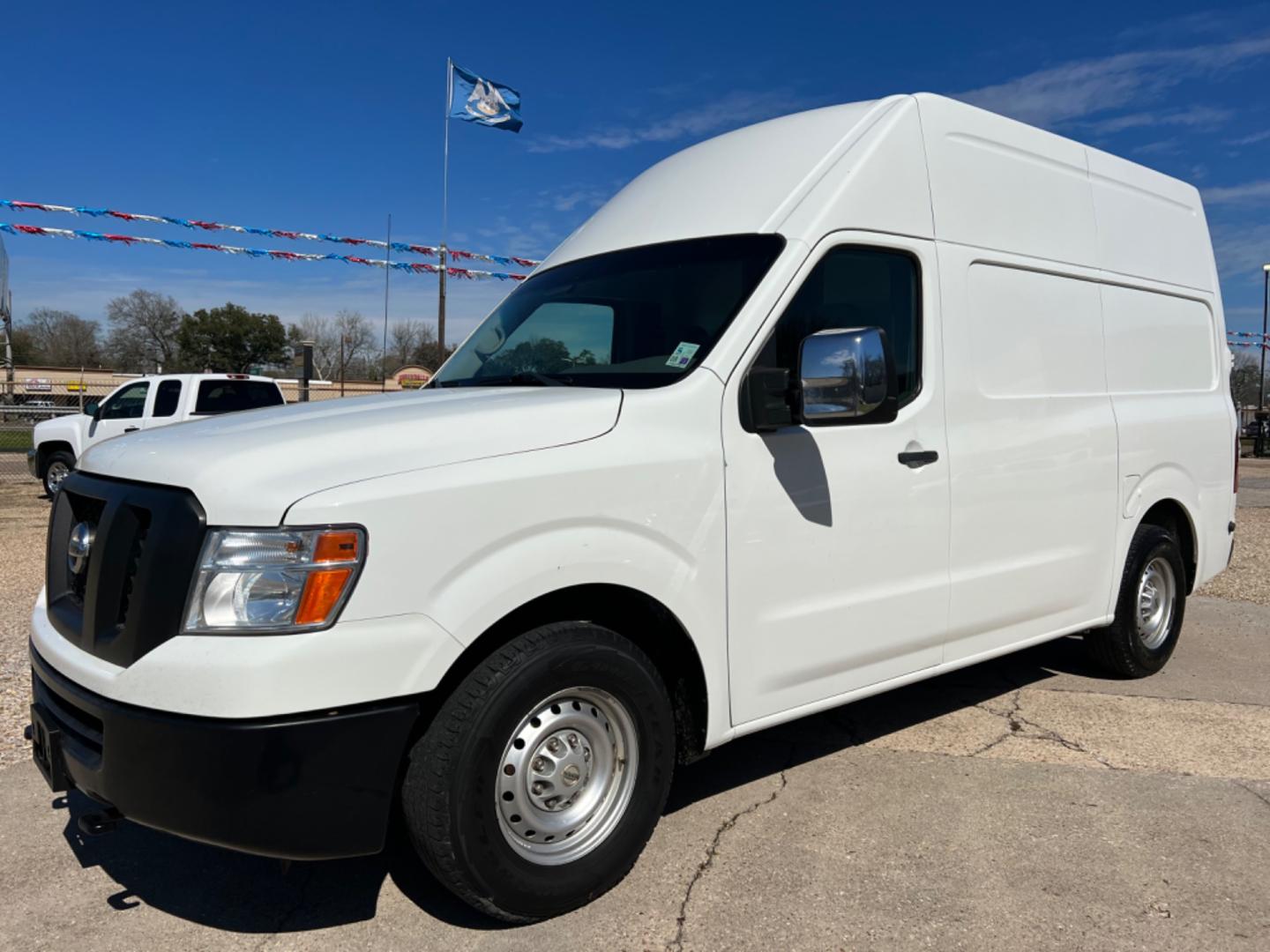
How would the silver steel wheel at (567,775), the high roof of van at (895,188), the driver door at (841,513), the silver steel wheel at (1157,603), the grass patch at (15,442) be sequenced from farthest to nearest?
the grass patch at (15,442) → the silver steel wheel at (1157,603) → the high roof of van at (895,188) → the driver door at (841,513) → the silver steel wheel at (567,775)

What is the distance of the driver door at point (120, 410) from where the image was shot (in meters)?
13.6

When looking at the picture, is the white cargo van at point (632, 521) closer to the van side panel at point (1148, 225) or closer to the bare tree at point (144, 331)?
the van side panel at point (1148, 225)

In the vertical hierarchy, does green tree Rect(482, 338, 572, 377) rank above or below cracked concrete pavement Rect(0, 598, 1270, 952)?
above

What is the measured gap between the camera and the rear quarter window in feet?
44.5

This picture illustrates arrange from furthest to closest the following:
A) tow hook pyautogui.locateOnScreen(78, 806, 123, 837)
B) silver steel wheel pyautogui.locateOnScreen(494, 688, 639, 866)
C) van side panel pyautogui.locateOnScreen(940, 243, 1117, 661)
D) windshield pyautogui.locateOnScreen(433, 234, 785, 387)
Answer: van side panel pyautogui.locateOnScreen(940, 243, 1117, 661) < windshield pyautogui.locateOnScreen(433, 234, 785, 387) < silver steel wheel pyautogui.locateOnScreen(494, 688, 639, 866) < tow hook pyautogui.locateOnScreen(78, 806, 123, 837)

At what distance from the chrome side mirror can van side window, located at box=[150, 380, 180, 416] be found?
41.3 ft

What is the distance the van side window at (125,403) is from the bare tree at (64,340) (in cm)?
6295

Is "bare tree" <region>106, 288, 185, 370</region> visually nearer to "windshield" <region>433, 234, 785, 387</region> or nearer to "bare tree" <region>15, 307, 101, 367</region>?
"bare tree" <region>15, 307, 101, 367</region>

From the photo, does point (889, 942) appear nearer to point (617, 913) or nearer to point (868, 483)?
point (617, 913)

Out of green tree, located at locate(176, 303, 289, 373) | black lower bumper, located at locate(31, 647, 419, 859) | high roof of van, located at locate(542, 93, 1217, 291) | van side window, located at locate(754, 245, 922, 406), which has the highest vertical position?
green tree, located at locate(176, 303, 289, 373)

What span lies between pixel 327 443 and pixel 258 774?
32.9 inches

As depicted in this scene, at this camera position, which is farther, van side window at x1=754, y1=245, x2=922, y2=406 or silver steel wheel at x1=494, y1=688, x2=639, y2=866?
van side window at x1=754, y1=245, x2=922, y2=406

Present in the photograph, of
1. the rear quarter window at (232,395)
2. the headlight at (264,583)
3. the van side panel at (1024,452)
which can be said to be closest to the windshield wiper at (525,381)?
the headlight at (264,583)

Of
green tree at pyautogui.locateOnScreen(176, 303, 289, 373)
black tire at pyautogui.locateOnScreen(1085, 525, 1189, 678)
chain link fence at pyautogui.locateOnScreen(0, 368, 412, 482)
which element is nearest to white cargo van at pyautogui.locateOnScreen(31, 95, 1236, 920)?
black tire at pyautogui.locateOnScreen(1085, 525, 1189, 678)
